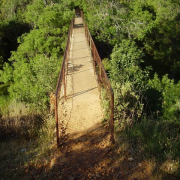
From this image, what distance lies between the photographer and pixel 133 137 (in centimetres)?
520

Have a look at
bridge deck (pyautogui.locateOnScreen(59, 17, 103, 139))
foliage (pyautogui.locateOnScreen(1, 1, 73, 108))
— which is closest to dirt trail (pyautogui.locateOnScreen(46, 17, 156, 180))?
bridge deck (pyautogui.locateOnScreen(59, 17, 103, 139))

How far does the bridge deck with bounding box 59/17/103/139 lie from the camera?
6.14m

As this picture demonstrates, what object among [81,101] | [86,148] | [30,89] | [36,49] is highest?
[36,49]

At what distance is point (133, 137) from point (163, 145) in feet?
2.13

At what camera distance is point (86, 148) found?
203 inches

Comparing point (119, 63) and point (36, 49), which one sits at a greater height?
point (36, 49)

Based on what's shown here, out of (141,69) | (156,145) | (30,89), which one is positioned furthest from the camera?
(141,69)

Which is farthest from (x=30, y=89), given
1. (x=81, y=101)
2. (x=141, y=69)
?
(x=141, y=69)

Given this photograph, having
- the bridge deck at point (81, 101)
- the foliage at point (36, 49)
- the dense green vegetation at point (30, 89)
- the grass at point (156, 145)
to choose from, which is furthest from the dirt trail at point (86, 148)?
the foliage at point (36, 49)

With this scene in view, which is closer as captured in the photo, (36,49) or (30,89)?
(30,89)

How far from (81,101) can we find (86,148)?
2493 mm

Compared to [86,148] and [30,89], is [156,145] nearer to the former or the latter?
[86,148]

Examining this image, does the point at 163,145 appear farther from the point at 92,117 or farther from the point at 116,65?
the point at 116,65

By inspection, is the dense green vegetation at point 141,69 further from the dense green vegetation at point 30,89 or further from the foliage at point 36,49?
the foliage at point 36,49
